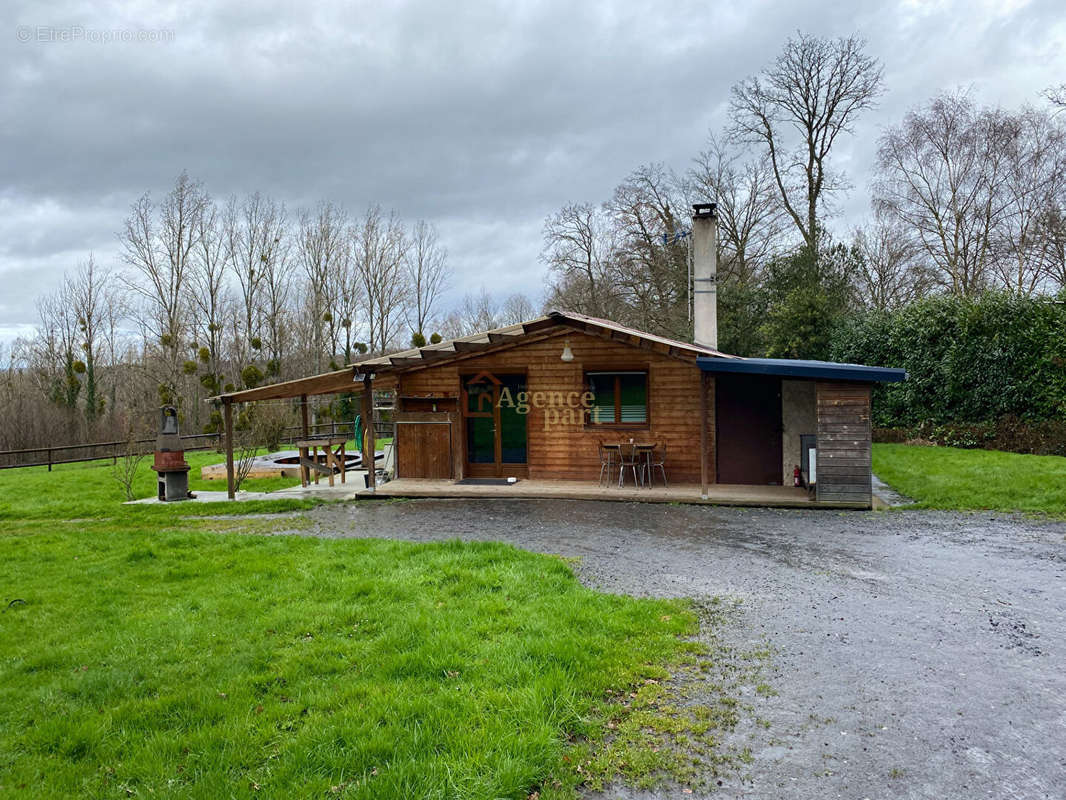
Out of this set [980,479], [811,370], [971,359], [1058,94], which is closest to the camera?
[811,370]

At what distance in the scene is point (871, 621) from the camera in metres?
4.27

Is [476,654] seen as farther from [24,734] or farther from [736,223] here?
[736,223]

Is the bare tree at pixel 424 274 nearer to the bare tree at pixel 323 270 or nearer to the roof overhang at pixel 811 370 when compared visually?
the bare tree at pixel 323 270

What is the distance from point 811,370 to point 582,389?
394 centimetres

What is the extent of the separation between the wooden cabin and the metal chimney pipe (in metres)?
2.96

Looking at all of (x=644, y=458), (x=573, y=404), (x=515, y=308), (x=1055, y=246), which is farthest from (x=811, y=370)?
(x=515, y=308)

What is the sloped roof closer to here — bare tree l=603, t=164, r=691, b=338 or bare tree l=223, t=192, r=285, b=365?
bare tree l=603, t=164, r=691, b=338

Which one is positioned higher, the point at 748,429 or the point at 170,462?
the point at 748,429

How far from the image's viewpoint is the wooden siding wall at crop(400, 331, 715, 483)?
10820 millimetres

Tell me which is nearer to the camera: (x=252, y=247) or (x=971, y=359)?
(x=971, y=359)

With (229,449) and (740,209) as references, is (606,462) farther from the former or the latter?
(740,209)

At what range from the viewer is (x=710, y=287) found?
44.7ft

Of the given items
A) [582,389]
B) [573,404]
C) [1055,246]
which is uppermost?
[1055,246]

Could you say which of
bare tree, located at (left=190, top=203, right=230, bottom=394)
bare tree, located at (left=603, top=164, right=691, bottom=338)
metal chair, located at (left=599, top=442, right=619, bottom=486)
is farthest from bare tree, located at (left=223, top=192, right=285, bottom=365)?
metal chair, located at (left=599, top=442, right=619, bottom=486)
